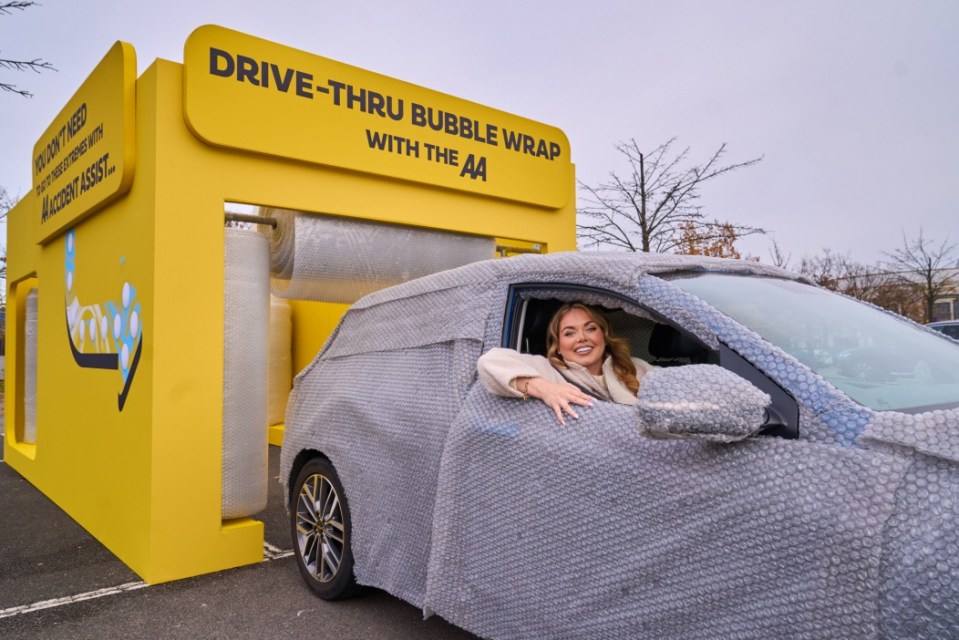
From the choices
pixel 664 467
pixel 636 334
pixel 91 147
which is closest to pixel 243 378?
pixel 91 147

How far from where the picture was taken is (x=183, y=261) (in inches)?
166

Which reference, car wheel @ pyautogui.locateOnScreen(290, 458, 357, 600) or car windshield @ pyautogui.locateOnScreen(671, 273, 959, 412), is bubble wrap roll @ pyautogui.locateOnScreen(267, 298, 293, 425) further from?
car windshield @ pyautogui.locateOnScreen(671, 273, 959, 412)

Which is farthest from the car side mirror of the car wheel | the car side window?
the car wheel

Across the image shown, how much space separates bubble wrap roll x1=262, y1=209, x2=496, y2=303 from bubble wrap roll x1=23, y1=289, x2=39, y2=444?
4278 millimetres

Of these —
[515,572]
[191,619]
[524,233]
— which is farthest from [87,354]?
[515,572]

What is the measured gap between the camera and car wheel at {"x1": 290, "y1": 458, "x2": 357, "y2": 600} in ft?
11.3

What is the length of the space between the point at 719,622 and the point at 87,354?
519 centimetres

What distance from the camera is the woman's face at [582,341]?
8.75ft

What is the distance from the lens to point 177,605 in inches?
147

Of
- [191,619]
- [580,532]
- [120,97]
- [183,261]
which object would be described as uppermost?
[120,97]

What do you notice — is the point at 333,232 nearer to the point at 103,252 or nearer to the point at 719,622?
the point at 103,252

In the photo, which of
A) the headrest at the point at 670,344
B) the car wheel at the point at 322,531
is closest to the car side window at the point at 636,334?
the headrest at the point at 670,344

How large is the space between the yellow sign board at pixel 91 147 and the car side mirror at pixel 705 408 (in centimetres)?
386

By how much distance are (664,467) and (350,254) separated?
369cm
